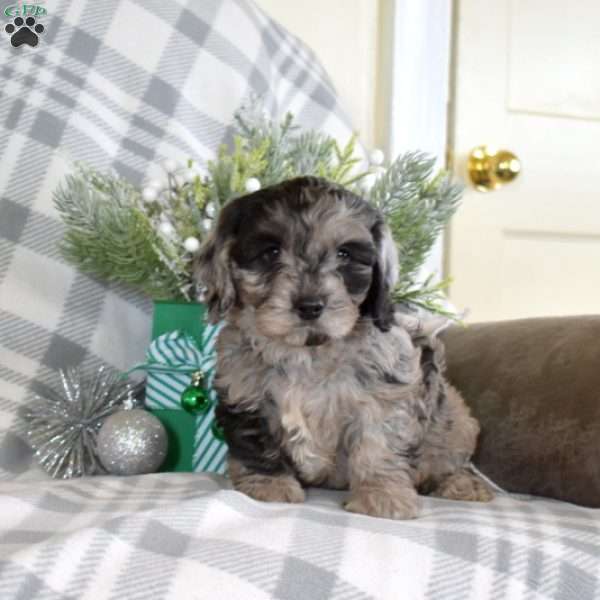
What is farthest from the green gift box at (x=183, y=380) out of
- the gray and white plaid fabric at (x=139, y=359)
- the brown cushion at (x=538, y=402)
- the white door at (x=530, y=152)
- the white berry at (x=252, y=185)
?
the white door at (x=530, y=152)

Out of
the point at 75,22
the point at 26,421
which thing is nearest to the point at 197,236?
the point at 26,421

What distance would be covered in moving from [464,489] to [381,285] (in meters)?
0.57

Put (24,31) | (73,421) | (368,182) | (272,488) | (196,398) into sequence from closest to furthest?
(272,488) → (196,398) → (73,421) → (368,182) → (24,31)

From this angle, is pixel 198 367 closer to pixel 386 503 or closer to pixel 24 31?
pixel 386 503

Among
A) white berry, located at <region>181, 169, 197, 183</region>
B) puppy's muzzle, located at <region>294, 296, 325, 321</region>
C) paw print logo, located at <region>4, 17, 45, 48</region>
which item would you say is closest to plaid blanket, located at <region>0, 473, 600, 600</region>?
puppy's muzzle, located at <region>294, 296, 325, 321</region>

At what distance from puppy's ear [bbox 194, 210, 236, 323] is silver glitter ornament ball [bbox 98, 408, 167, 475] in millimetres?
384

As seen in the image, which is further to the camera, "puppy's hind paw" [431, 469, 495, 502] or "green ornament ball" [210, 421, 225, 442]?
"green ornament ball" [210, 421, 225, 442]

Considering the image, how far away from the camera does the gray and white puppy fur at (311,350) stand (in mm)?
1755

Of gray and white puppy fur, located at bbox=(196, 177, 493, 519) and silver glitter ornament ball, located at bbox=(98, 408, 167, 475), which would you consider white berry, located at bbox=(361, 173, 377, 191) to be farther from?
silver glitter ornament ball, located at bbox=(98, 408, 167, 475)

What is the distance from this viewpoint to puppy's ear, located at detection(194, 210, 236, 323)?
6.06 ft

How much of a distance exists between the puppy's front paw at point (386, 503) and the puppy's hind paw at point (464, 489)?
0.88 feet

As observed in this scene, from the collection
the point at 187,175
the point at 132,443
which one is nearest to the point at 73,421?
the point at 132,443

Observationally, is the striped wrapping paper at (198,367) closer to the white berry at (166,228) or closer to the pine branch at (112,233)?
the pine branch at (112,233)

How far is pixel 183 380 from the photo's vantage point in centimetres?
219
